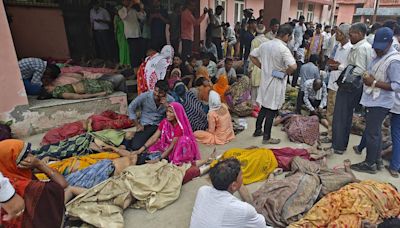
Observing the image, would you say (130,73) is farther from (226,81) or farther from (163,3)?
(163,3)

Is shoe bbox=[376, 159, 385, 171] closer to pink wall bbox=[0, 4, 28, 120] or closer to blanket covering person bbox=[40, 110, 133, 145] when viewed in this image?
blanket covering person bbox=[40, 110, 133, 145]

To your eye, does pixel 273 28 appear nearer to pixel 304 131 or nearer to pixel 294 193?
pixel 304 131

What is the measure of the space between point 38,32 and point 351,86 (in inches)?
271

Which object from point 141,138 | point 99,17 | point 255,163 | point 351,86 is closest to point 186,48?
point 99,17

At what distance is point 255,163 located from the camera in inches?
124

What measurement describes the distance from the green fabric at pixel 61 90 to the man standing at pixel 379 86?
4398 mm

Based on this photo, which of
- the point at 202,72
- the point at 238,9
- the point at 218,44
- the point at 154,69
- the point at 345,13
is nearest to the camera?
the point at 154,69

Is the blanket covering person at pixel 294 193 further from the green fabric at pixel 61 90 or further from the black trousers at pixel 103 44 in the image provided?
the black trousers at pixel 103 44

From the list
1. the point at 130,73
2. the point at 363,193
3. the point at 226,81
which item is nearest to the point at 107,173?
the point at 363,193

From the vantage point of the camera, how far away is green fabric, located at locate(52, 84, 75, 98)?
4590 millimetres

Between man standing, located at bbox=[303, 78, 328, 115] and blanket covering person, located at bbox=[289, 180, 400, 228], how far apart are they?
2.84 m

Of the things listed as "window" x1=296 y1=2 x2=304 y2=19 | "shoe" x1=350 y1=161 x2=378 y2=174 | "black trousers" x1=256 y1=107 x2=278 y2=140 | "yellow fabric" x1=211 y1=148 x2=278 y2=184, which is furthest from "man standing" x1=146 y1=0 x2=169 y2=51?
"window" x1=296 y1=2 x2=304 y2=19

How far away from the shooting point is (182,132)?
11.4 feet

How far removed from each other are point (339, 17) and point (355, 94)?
22514 mm
